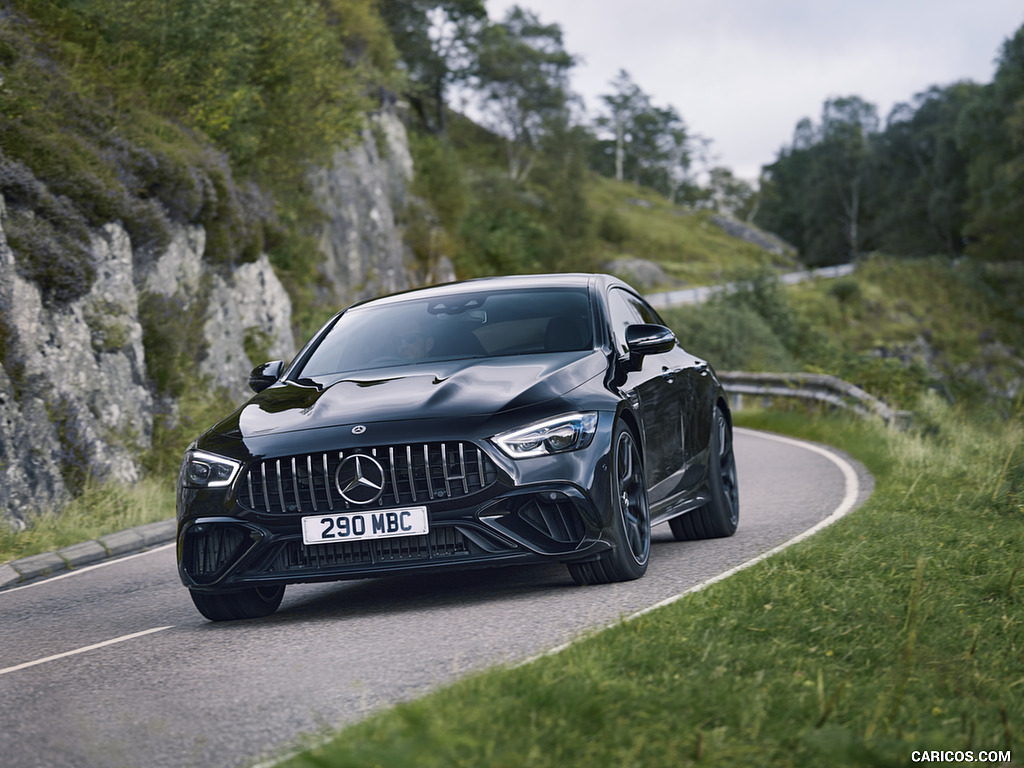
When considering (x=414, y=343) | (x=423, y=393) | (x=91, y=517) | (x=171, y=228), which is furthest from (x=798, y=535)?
(x=171, y=228)

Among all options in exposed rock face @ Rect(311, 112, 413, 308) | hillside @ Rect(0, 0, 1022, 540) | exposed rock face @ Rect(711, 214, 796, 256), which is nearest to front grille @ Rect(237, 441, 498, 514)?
hillside @ Rect(0, 0, 1022, 540)

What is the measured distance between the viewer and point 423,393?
21.0 ft

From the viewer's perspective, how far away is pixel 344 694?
4.59m

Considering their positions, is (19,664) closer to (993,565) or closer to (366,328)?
(366,328)

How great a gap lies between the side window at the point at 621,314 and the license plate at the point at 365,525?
6.46ft

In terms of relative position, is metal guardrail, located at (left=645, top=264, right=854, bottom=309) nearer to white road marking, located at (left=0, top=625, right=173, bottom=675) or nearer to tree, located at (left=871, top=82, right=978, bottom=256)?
tree, located at (left=871, top=82, right=978, bottom=256)

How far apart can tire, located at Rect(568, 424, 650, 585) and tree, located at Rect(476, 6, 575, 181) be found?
77.5 meters

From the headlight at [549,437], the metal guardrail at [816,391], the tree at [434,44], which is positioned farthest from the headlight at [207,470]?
the tree at [434,44]

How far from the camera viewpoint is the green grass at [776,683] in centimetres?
338

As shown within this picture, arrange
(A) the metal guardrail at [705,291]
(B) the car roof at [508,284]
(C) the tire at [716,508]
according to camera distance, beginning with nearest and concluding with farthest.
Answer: (B) the car roof at [508,284] < (C) the tire at [716,508] < (A) the metal guardrail at [705,291]

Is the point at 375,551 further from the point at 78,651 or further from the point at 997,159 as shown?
the point at 997,159

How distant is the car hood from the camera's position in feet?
20.3

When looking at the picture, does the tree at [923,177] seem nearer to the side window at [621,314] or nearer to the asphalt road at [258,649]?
the side window at [621,314]

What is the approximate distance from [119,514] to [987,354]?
6319 cm
